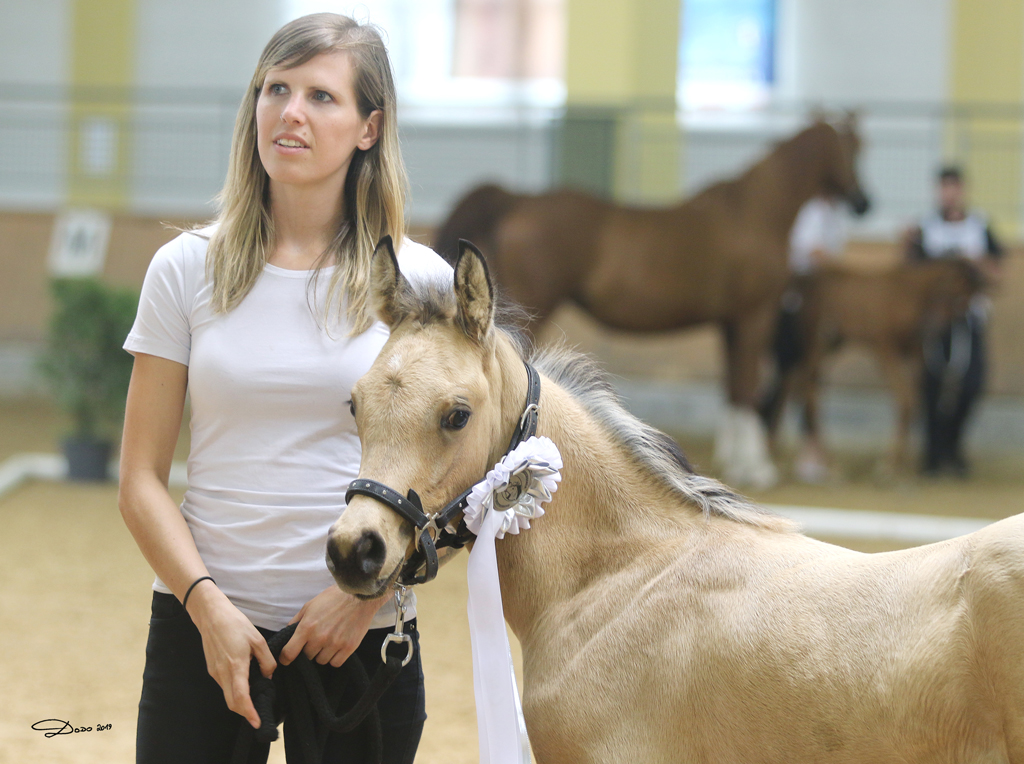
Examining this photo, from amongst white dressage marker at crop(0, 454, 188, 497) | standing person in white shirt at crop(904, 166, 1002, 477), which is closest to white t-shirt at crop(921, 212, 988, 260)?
standing person in white shirt at crop(904, 166, 1002, 477)

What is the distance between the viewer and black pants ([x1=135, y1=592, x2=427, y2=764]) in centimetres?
152

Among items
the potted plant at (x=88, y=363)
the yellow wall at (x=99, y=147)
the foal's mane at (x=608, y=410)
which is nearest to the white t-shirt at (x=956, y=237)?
the potted plant at (x=88, y=363)

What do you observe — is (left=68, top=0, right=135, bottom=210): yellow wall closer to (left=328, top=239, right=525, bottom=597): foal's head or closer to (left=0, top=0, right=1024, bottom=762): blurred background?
(left=0, top=0, right=1024, bottom=762): blurred background

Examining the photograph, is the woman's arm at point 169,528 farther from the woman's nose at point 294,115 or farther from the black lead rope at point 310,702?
the woman's nose at point 294,115

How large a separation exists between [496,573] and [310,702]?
0.35 metres

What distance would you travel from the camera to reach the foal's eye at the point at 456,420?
1466 millimetres

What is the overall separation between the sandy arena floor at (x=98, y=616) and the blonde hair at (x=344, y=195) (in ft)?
5.87

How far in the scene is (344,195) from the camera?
1685 mm

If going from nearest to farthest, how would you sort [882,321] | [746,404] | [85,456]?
1. [85,456]
2. [746,404]
3. [882,321]

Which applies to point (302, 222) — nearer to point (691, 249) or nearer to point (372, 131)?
point (372, 131)

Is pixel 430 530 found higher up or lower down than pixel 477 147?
lower down

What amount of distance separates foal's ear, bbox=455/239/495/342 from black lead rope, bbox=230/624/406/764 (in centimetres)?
52

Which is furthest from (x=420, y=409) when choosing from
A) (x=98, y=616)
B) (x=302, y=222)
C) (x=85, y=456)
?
(x=85, y=456)

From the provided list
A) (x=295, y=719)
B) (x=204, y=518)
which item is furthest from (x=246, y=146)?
(x=295, y=719)
